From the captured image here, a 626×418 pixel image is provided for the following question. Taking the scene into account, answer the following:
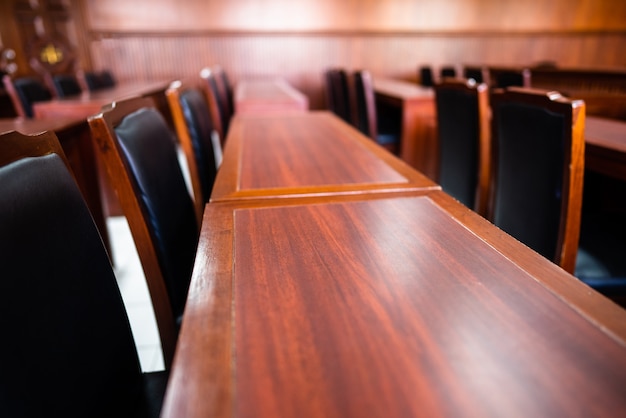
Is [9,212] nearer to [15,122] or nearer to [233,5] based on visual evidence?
[15,122]

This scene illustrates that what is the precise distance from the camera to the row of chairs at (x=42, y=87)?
2.68m

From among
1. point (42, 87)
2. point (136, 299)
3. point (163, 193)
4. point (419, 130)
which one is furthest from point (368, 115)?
point (42, 87)

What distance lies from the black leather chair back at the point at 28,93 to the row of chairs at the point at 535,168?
9.03ft

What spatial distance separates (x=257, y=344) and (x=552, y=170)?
3.16 ft

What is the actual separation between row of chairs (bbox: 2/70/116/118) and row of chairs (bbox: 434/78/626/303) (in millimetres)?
2747

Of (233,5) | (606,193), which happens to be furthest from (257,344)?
(233,5)

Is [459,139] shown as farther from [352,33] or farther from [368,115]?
[352,33]

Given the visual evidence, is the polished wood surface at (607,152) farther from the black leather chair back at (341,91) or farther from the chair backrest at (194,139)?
the black leather chair back at (341,91)

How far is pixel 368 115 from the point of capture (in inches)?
106

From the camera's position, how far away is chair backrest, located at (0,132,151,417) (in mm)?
478

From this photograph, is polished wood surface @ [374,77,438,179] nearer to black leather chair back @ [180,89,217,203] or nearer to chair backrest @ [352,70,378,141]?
chair backrest @ [352,70,378,141]

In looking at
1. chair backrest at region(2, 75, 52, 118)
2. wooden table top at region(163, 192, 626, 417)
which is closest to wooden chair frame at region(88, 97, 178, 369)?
wooden table top at region(163, 192, 626, 417)

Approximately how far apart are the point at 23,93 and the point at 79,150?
4.09 ft

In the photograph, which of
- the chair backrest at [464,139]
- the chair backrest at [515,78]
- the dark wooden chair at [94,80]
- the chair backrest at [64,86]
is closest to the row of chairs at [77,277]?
the chair backrest at [464,139]
